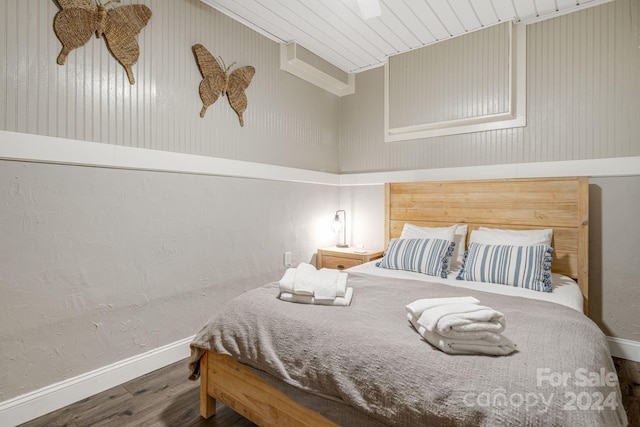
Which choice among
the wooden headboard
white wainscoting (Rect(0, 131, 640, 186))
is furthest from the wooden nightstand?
white wainscoting (Rect(0, 131, 640, 186))

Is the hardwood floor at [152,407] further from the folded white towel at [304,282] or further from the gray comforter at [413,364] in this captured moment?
the folded white towel at [304,282]

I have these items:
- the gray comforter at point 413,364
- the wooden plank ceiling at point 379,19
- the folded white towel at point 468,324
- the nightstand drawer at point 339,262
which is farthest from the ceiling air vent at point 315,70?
the folded white towel at point 468,324

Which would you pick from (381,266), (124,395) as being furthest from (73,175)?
(381,266)

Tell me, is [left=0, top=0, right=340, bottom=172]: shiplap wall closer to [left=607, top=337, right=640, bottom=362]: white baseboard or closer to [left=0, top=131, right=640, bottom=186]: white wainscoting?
[left=0, top=131, right=640, bottom=186]: white wainscoting

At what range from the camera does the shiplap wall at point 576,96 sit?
2334 mm

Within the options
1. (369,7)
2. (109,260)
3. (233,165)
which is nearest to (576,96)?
(369,7)

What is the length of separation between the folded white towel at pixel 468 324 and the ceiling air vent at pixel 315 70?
2.64 meters

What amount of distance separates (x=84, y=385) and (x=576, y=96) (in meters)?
3.84

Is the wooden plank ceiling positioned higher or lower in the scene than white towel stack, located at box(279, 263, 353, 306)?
higher

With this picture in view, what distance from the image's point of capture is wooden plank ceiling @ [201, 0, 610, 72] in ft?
8.01

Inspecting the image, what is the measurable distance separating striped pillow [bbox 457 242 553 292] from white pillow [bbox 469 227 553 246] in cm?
13

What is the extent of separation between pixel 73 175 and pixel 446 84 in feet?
9.77

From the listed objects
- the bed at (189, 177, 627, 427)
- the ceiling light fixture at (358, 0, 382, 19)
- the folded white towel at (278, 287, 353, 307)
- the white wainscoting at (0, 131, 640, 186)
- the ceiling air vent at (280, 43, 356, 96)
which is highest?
the ceiling air vent at (280, 43, 356, 96)

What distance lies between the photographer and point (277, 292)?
6.07 feet
